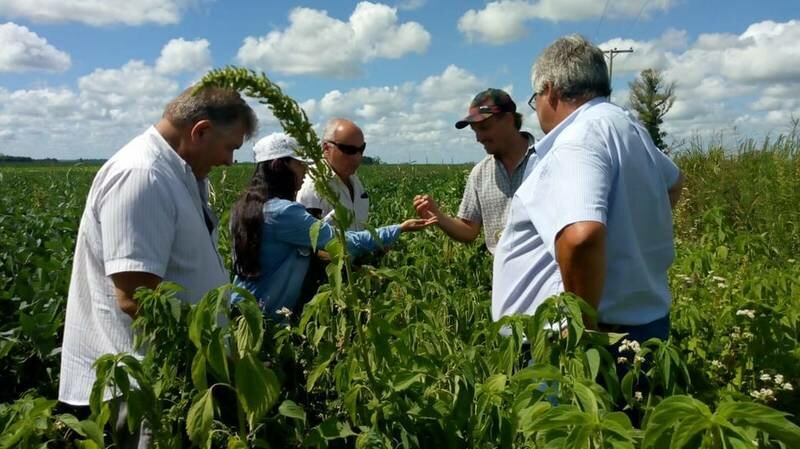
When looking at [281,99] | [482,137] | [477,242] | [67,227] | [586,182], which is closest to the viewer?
[281,99]

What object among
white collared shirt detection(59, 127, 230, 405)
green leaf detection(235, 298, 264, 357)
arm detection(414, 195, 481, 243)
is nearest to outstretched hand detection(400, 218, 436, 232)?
arm detection(414, 195, 481, 243)

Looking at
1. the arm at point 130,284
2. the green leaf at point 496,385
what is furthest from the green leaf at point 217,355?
the arm at point 130,284

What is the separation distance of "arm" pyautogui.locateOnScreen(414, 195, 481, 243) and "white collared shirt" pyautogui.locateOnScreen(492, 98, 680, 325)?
63.3 inches

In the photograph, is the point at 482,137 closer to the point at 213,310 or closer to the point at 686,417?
the point at 213,310

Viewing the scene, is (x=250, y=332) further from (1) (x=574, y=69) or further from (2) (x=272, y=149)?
(2) (x=272, y=149)

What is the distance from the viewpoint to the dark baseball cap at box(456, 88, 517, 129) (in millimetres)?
4156

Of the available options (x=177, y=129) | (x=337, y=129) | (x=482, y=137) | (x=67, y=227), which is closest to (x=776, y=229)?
(x=482, y=137)

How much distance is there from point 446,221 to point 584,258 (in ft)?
7.03

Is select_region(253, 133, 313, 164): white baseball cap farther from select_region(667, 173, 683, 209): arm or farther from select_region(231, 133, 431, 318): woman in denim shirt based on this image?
select_region(667, 173, 683, 209): arm

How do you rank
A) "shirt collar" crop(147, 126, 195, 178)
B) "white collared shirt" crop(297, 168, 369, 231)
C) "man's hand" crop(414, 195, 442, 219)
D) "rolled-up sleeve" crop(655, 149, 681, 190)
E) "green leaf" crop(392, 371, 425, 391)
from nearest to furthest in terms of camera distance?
"green leaf" crop(392, 371, 425, 391), "shirt collar" crop(147, 126, 195, 178), "rolled-up sleeve" crop(655, 149, 681, 190), "man's hand" crop(414, 195, 442, 219), "white collared shirt" crop(297, 168, 369, 231)

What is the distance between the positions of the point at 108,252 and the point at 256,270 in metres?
1.28

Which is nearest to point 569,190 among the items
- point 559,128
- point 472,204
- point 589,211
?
point 589,211

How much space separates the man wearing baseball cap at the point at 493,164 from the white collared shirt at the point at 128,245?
195 cm

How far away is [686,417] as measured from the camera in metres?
1.01
